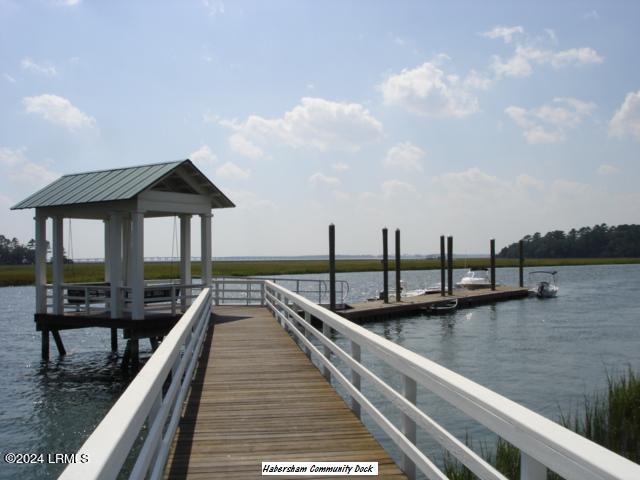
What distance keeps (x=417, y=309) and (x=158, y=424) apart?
90.7ft

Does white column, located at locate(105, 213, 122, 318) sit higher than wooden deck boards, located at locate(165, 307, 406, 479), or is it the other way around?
white column, located at locate(105, 213, 122, 318)

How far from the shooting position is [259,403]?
6648mm

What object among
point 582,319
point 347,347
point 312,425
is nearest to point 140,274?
point 347,347

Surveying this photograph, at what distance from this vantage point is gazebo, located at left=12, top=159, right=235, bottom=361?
14.8 meters

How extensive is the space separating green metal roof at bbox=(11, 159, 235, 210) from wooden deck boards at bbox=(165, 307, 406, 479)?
6.49 metres

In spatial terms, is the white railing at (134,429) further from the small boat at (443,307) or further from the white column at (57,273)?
the small boat at (443,307)

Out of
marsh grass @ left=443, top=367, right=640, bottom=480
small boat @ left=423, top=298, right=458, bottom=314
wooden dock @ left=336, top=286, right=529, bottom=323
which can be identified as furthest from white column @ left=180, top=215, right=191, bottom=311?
small boat @ left=423, top=298, right=458, bottom=314

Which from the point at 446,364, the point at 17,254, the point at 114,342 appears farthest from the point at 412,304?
the point at 17,254

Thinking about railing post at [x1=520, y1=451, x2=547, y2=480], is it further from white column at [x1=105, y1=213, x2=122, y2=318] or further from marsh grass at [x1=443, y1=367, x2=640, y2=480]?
white column at [x1=105, y1=213, x2=122, y2=318]

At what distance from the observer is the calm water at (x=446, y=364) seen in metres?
11.8

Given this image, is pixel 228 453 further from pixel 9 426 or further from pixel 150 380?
pixel 9 426

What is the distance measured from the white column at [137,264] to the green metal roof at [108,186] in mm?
729

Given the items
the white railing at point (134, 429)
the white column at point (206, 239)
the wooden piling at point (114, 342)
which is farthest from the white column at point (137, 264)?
the white railing at point (134, 429)

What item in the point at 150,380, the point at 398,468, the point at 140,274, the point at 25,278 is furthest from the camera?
the point at 25,278
